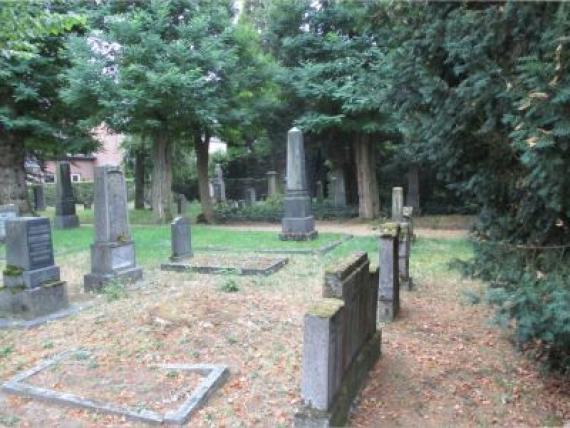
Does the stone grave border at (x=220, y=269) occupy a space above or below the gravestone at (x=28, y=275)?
below

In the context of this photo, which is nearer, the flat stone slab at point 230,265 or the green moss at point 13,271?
the green moss at point 13,271

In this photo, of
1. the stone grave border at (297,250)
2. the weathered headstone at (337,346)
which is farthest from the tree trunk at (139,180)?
the weathered headstone at (337,346)

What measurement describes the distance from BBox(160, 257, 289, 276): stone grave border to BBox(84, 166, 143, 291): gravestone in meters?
1.07

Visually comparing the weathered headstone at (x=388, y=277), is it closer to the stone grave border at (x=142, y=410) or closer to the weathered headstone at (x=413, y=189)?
the stone grave border at (x=142, y=410)

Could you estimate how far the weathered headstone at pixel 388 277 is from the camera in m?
6.69

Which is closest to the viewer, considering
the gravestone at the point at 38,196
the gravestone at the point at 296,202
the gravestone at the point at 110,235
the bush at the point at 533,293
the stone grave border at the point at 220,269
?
the bush at the point at 533,293

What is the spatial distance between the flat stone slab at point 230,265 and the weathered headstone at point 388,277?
3397 millimetres

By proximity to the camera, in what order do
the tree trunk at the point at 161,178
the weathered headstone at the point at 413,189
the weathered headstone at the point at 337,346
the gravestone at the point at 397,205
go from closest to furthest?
the weathered headstone at the point at 337,346
the gravestone at the point at 397,205
the tree trunk at the point at 161,178
the weathered headstone at the point at 413,189

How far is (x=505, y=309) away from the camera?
376cm

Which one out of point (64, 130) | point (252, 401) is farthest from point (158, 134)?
point (252, 401)

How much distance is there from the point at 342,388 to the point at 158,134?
1601 cm

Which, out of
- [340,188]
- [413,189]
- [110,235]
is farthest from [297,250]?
[340,188]

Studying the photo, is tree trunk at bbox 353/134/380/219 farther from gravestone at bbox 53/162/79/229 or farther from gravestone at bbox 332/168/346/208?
gravestone at bbox 53/162/79/229

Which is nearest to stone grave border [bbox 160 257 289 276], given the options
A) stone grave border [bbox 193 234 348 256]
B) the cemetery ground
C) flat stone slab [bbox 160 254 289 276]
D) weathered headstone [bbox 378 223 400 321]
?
flat stone slab [bbox 160 254 289 276]
